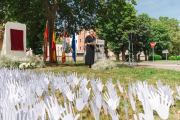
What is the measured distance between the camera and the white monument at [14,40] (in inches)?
388

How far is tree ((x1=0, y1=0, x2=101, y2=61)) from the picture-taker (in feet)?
41.8

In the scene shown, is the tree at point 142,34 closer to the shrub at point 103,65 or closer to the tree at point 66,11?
the tree at point 66,11

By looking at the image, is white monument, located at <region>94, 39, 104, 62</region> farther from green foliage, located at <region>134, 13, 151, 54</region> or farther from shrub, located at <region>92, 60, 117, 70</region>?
green foliage, located at <region>134, 13, 151, 54</region>

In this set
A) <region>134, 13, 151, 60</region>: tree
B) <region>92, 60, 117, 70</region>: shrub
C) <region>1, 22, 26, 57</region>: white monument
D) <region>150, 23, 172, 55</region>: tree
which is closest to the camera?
<region>92, 60, 117, 70</region>: shrub

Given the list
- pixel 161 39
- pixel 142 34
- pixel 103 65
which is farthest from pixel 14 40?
pixel 161 39

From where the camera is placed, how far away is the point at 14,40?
33.7ft

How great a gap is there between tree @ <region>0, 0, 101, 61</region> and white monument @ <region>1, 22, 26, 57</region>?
8.13 ft

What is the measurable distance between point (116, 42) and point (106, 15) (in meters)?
16.2

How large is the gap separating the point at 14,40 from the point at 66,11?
6.73m

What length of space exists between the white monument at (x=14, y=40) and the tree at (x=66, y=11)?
248cm

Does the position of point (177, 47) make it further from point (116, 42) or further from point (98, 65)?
point (98, 65)

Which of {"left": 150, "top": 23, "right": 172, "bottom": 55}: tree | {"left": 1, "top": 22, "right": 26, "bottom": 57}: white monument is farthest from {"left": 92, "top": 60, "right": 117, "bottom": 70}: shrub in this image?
{"left": 150, "top": 23, "right": 172, "bottom": 55}: tree

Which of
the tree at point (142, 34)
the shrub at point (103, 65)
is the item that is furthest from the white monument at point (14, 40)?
the tree at point (142, 34)

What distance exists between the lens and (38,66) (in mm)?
A: 8742
